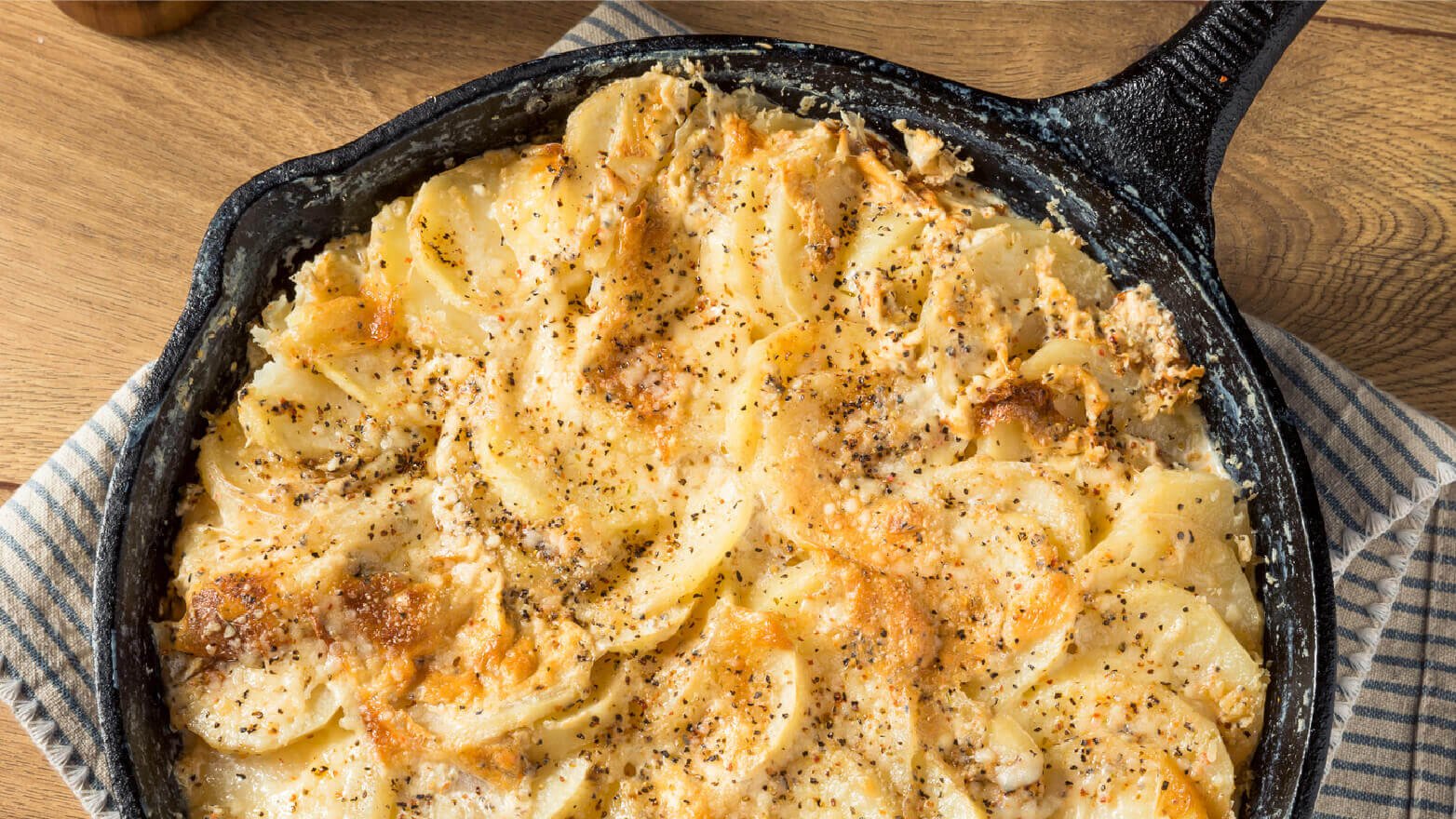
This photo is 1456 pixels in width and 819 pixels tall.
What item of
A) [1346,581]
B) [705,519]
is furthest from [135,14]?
[1346,581]

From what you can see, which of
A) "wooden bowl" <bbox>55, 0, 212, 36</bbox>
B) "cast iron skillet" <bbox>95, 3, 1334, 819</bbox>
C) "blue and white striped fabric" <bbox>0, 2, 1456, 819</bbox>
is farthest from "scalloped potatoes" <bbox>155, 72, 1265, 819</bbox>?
"wooden bowl" <bbox>55, 0, 212, 36</bbox>

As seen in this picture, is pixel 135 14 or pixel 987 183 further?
pixel 135 14

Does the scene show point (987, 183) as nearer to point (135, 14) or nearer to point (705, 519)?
point (705, 519)

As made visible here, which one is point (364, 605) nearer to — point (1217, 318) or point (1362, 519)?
point (1217, 318)

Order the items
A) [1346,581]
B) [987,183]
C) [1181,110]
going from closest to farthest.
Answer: [1181,110] → [987,183] → [1346,581]

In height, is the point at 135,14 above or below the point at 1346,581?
above

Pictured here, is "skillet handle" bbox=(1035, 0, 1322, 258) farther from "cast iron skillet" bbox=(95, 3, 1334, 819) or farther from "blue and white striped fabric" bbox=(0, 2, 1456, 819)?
"blue and white striped fabric" bbox=(0, 2, 1456, 819)

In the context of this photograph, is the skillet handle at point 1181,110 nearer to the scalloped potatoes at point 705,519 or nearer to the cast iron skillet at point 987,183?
the cast iron skillet at point 987,183
